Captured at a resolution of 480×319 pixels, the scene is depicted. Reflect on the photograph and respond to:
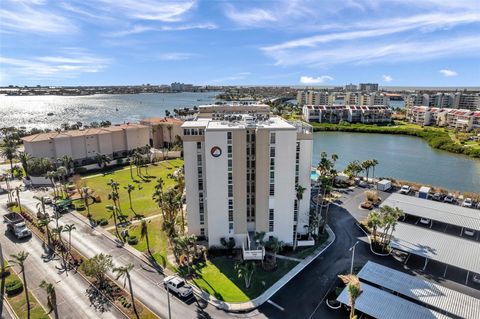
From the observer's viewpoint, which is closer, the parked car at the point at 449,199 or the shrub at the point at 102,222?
the shrub at the point at 102,222

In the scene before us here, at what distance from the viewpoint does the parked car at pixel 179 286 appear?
1457 inches

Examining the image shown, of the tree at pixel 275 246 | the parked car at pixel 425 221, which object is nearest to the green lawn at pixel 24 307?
the tree at pixel 275 246

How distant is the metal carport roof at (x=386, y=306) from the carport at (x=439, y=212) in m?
25.4

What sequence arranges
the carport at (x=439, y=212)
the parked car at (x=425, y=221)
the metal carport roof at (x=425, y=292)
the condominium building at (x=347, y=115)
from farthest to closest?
the condominium building at (x=347, y=115)
the parked car at (x=425, y=221)
the carport at (x=439, y=212)
the metal carport roof at (x=425, y=292)

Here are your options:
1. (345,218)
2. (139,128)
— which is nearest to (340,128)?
(139,128)

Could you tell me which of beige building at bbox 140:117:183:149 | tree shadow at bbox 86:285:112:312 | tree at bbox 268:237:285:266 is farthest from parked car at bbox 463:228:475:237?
beige building at bbox 140:117:183:149

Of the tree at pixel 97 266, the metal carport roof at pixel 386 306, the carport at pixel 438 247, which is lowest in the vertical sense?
the metal carport roof at pixel 386 306

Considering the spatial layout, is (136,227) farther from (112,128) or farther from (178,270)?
(112,128)

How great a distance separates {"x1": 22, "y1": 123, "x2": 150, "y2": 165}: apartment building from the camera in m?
88.3

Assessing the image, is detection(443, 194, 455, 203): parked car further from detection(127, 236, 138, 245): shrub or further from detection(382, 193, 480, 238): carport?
detection(127, 236, 138, 245): shrub

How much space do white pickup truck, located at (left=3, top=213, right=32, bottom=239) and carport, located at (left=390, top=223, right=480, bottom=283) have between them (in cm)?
5811

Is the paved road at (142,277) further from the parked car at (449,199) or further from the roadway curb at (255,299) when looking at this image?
the parked car at (449,199)

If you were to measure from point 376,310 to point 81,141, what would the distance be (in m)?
90.7

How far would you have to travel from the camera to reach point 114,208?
2491 inches
